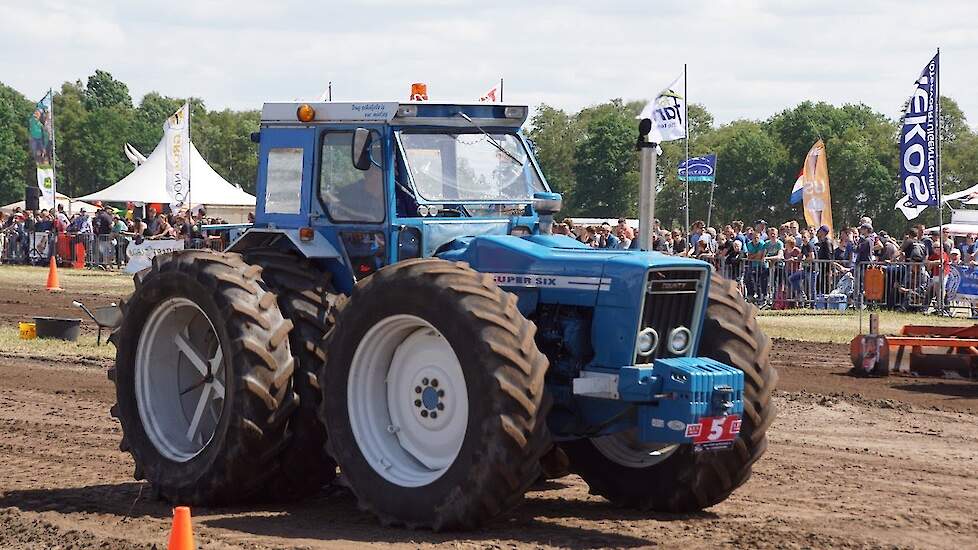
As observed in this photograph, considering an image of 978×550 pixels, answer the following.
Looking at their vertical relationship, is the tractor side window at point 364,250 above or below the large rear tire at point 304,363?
above

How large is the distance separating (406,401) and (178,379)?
6.59 ft

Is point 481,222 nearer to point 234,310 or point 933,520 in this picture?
point 234,310

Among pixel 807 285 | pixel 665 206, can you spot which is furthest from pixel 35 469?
pixel 665 206

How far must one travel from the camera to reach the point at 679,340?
7.64m

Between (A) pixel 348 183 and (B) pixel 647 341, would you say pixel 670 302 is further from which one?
(A) pixel 348 183

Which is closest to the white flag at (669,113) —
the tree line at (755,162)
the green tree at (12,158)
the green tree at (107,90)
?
the tree line at (755,162)

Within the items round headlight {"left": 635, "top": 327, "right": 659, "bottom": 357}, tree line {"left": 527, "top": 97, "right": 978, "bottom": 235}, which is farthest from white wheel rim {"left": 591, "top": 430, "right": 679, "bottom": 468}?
tree line {"left": 527, "top": 97, "right": 978, "bottom": 235}

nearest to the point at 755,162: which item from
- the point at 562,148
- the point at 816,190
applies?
the point at 562,148

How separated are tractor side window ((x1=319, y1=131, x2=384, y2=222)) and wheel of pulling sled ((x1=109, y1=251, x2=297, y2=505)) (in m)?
0.74

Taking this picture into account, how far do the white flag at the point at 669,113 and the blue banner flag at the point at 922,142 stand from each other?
4268 millimetres

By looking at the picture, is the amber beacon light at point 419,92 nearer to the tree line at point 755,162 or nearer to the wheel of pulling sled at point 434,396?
the wheel of pulling sled at point 434,396

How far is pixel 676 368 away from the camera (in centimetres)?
714

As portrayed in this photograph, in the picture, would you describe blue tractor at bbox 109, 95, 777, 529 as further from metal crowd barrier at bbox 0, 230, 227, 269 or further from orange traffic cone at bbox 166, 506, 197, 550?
metal crowd barrier at bbox 0, 230, 227, 269

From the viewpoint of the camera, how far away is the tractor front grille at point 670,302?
750 cm
